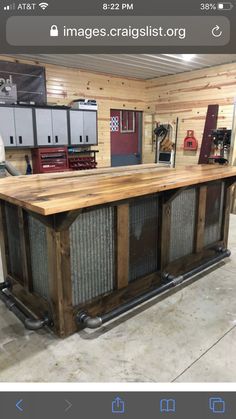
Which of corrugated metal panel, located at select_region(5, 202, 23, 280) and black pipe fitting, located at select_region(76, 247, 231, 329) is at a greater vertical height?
corrugated metal panel, located at select_region(5, 202, 23, 280)

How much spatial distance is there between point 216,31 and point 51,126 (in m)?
3.81

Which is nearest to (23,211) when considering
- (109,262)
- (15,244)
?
(15,244)

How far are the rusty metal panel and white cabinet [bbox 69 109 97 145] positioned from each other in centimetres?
320

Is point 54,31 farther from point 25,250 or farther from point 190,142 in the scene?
point 190,142

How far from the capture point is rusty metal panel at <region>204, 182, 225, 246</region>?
290 centimetres

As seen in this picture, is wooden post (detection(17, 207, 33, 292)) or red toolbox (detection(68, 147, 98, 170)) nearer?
wooden post (detection(17, 207, 33, 292))

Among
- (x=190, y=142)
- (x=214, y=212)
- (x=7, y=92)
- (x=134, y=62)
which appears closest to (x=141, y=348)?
(x=214, y=212)

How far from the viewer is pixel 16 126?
459 cm

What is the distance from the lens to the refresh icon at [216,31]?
158 centimetres
